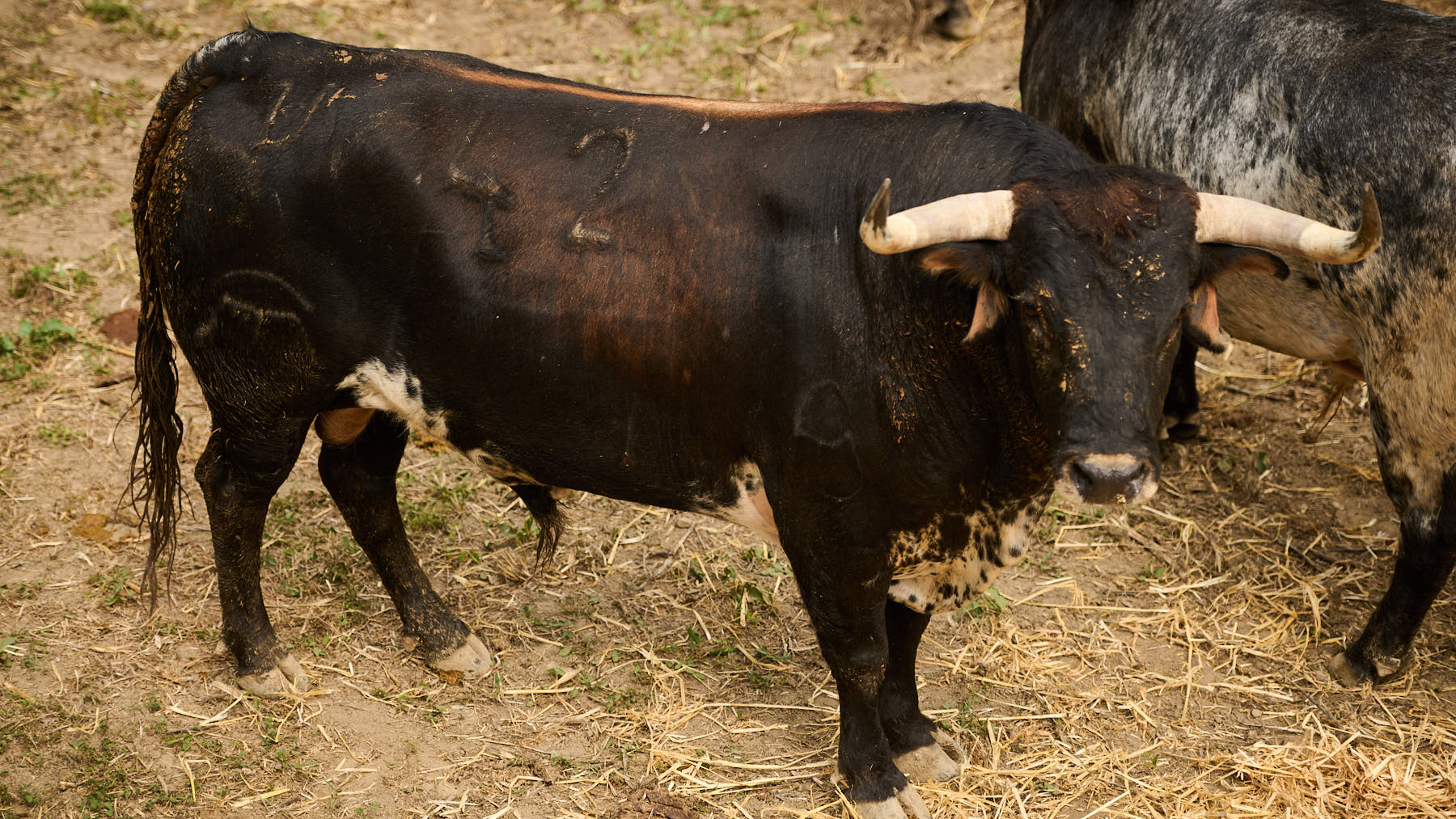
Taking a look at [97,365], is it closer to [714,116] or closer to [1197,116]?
[714,116]

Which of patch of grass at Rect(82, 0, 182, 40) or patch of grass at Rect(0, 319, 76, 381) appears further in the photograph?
patch of grass at Rect(82, 0, 182, 40)

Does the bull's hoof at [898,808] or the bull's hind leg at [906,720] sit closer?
the bull's hoof at [898,808]

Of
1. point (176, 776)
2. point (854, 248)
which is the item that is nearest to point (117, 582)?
point (176, 776)

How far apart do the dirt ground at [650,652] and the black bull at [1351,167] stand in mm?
604

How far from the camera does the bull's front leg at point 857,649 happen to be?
3686mm

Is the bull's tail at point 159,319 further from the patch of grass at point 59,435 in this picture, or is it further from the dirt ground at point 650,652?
the patch of grass at point 59,435

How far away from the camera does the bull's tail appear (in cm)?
396

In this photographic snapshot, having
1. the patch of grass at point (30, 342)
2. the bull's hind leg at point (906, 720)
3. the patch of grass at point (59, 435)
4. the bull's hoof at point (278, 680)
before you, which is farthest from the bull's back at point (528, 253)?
the patch of grass at point (30, 342)

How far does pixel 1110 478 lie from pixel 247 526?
299cm

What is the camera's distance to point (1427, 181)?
4.05 metres

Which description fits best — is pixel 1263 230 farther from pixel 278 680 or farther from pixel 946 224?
pixel 278 680

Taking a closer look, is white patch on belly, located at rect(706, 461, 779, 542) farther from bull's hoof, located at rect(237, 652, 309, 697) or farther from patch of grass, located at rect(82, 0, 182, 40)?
patch of grass, located at rect(82, 0, 182, 40)

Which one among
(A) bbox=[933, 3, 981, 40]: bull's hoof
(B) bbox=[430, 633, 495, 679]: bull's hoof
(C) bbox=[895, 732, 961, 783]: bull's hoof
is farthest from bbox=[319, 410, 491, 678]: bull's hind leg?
(A) bbox=[933, 3, 981, 40]: bull's hoof

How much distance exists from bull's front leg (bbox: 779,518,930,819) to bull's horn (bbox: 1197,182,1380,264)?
4.25ft
